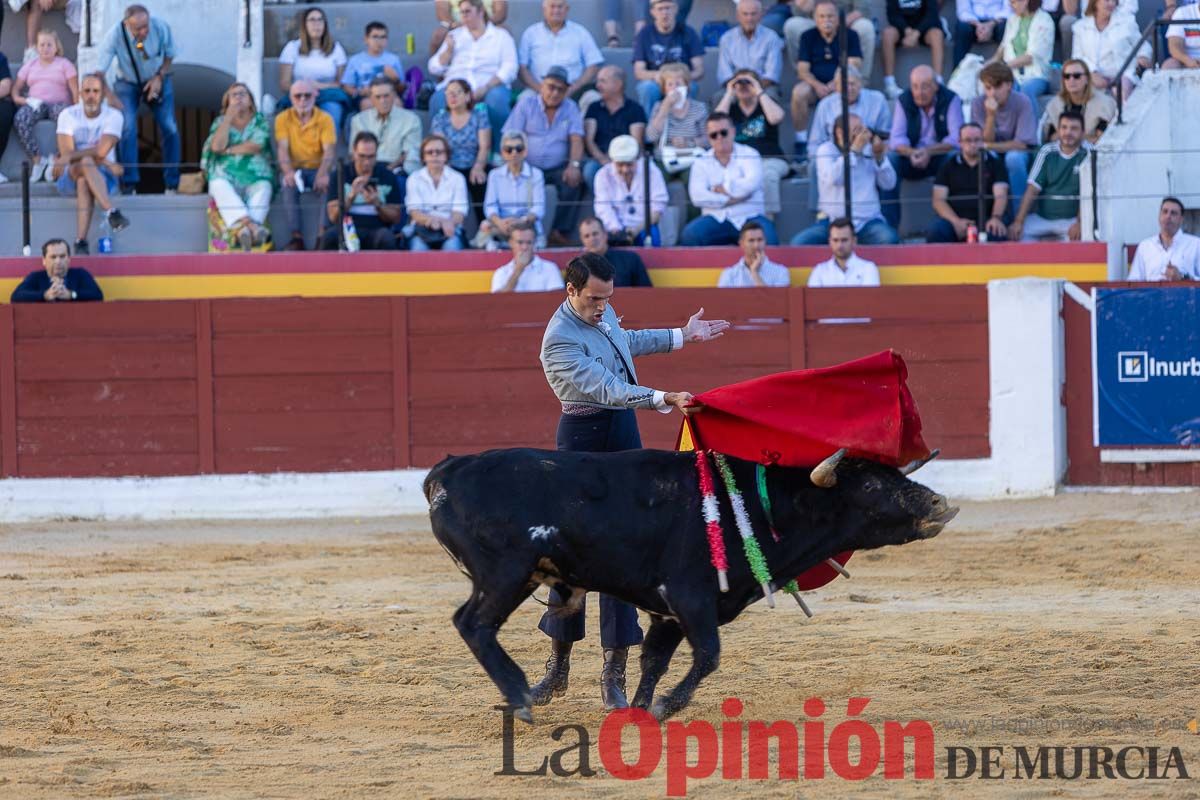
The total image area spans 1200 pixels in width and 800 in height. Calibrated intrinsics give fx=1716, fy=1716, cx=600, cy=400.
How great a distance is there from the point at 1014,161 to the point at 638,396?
22.2 feet

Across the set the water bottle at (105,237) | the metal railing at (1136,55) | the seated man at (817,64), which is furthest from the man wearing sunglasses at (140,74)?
the metal railing at (1136,55)

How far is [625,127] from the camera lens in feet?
37.2

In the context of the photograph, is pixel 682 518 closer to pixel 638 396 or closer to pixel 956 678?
pixel 638 396

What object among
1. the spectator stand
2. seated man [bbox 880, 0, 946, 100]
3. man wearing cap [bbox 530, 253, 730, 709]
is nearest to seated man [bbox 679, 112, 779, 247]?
the spectator stand

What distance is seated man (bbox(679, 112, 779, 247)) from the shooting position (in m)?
10.8

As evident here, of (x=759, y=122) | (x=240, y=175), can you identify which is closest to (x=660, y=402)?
(x=759, y=122)

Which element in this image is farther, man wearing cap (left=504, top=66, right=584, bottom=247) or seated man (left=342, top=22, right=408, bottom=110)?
seated man (left=342, top=22, right=408, bottom=110)

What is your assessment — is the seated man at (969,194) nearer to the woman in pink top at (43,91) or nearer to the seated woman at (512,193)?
the seated woman at (512,193)

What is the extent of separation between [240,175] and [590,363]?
6942 mm

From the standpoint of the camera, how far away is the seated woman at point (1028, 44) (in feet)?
38.6

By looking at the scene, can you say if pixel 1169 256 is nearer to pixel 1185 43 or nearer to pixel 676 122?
pixel 1185 43

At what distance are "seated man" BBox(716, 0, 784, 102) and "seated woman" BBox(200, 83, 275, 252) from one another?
318 centimetres

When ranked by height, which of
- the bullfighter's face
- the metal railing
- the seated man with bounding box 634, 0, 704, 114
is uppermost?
the seated man with bounding box 634, 0, 704, 114

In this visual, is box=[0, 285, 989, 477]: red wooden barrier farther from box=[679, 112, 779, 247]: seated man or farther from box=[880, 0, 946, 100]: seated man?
box=[880, 0, 946, 100]: seated man
